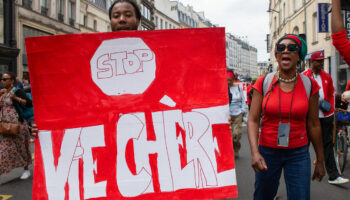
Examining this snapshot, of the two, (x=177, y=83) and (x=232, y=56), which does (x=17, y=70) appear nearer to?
(x=177, y=83)

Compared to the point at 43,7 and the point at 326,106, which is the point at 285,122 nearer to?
the point at 326,106

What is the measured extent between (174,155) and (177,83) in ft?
1.77

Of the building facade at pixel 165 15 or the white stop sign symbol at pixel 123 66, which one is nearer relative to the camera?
the white stop sign symbol at pixel 123 66

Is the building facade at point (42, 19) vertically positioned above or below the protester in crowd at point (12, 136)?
above

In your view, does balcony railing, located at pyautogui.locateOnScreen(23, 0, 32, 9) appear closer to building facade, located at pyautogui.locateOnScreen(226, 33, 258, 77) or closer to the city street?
the city street

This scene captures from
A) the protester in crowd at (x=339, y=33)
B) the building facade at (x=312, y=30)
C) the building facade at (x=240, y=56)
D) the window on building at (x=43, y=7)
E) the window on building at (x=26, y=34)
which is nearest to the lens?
the protester in crowd at (x=339, y=33)

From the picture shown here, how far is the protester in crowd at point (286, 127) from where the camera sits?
8.20 feet

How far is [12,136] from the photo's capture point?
5602mm

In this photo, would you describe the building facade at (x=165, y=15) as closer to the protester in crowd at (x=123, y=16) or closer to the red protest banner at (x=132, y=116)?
the protester in crowd at (x=123, y=16)

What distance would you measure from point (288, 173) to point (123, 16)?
71.5 inches

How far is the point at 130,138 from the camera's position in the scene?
2.39 m

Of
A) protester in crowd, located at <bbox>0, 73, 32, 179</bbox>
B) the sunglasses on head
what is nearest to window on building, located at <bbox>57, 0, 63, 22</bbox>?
protester in crowd, located at <bbox>0, 73, 32, 179</bbox>

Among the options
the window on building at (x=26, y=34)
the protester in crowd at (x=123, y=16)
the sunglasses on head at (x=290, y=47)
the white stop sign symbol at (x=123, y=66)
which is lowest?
the white stop sign symbol at (x=123, y=66)

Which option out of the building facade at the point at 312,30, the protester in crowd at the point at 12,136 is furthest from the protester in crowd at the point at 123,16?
the building facade at the point at 312,30
